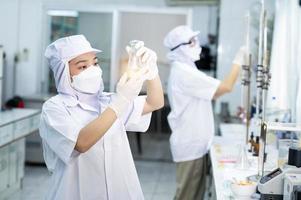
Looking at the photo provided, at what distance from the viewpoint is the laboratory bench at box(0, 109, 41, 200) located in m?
3.46

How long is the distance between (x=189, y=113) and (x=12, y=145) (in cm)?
170

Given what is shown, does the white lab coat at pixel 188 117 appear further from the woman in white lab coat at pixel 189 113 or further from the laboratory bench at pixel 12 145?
the laboratory bench at pixel 12 145

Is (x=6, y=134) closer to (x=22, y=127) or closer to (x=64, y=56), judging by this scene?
(x=22, y=127)

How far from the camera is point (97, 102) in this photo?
1826 millimetres

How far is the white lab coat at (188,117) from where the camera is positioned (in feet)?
9.56

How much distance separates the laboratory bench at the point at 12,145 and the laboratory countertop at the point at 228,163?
1660 millimetres

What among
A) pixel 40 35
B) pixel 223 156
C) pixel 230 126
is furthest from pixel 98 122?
pixel 40 35

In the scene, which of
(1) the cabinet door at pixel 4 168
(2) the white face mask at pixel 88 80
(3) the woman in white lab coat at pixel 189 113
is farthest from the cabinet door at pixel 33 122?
(2) the white face mask at pixel 88 80

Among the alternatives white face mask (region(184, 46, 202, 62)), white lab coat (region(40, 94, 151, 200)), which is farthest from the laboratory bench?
white lab coat (region(40, 94, 151, 200))

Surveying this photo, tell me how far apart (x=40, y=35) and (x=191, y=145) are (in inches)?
121

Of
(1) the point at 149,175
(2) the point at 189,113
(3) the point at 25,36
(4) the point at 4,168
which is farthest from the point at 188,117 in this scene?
(3) the point at 25,36

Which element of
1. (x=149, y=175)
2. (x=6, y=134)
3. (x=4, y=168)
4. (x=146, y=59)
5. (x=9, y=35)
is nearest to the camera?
(x=146, y=59)

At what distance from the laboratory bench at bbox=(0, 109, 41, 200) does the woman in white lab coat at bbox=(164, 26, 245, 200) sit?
1.37 meters

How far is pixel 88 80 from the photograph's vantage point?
1734 mm
